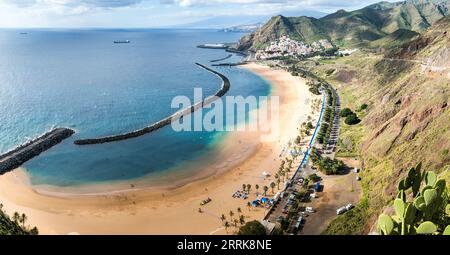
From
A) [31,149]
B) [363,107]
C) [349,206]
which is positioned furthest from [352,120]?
[31,149]

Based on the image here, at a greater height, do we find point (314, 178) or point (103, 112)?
point (103, 112)

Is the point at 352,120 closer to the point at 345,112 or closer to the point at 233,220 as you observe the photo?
the point at 345,112

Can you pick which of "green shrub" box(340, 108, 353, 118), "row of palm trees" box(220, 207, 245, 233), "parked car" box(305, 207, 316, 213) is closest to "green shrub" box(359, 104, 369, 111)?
"green shrub" box(340, 108, 353, 118)

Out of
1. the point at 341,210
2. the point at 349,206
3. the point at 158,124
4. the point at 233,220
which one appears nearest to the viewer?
the point at 233,220

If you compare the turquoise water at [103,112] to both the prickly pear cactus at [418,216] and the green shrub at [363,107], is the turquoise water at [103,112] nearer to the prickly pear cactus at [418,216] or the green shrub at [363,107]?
the green shrub at [363,107]

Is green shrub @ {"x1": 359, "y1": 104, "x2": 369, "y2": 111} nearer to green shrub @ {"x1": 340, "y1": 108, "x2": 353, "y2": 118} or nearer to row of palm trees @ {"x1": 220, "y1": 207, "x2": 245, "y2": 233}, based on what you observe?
green shrub @ {"x1": 340, "y1": 108, "x2": 353, "y2": 118}

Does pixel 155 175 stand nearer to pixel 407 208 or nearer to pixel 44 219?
pixel 44 219

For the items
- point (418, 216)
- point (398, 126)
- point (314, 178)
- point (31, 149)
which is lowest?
point (314, 178)
